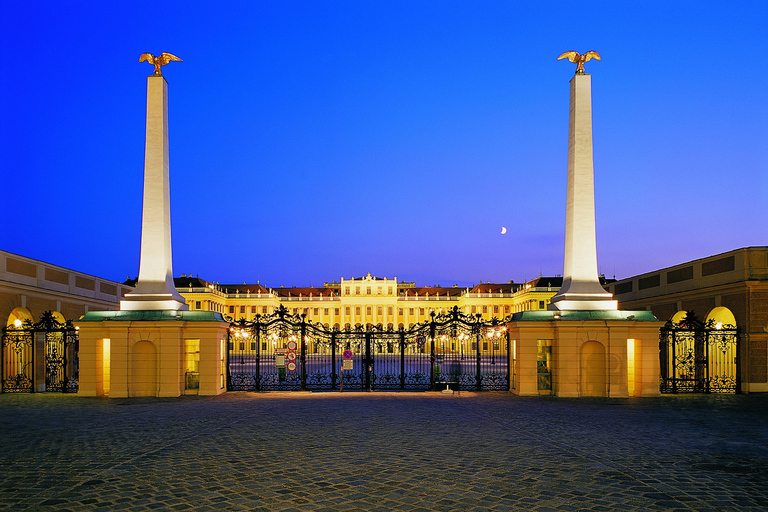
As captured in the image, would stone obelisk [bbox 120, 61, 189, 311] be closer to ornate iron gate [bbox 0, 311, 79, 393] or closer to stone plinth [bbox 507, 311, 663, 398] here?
ornate iron gate [bbox 0, 311, 79, 393]

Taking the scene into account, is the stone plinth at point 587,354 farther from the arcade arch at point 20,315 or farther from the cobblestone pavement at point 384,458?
the arcade arch at point 20,315

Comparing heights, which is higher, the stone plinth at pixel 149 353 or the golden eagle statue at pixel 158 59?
the golden eagle statue at pixel 158 59

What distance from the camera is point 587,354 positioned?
23.2 meters

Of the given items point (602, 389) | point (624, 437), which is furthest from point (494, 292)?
point (624, 437)

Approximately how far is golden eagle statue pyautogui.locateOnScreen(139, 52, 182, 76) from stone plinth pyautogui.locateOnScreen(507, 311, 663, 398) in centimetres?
1646

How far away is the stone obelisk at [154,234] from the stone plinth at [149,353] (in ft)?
1.73

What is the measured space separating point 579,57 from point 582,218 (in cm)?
616

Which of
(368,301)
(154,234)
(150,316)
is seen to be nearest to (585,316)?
(150,316)

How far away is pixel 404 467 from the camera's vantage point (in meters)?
10.6

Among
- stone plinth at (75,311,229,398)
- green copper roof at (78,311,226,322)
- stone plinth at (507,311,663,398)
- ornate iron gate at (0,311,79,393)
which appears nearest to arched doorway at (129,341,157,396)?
stone plinth at (75,311,229,398)

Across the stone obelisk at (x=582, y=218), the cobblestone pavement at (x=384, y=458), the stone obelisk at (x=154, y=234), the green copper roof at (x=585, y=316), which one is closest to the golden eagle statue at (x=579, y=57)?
the stone obelisk at (x=582, y=218)

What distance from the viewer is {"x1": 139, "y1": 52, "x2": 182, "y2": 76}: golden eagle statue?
23719 millimetres

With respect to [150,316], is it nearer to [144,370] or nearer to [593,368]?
[144,370]

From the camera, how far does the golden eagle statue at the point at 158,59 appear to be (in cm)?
2372
